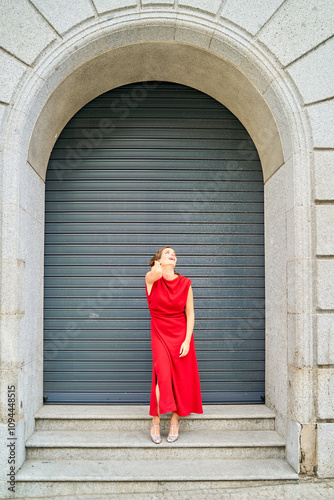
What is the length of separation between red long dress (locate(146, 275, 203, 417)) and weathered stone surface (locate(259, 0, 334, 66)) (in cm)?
277

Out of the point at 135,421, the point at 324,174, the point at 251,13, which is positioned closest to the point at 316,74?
the point at 251,13

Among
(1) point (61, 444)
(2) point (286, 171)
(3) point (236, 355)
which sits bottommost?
(1) point (61, 444)

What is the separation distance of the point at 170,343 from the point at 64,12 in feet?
12.4

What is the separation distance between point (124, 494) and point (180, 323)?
5.88 feet

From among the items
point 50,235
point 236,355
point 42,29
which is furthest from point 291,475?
point 42,29

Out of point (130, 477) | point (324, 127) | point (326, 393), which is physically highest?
point (324, 127)

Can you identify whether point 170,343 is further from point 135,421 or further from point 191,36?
point 191,36

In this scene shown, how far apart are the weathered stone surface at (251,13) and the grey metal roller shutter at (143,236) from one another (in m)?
1.25

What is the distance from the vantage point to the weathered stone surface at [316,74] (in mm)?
4480

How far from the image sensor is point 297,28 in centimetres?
451

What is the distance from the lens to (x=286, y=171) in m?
4.69

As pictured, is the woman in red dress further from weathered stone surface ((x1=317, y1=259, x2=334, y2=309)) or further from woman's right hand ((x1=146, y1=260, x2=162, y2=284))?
weathered stone surface ((x1=317, y1=259, x2=334, y2=309))

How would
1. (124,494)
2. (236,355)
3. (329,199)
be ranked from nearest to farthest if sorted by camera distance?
(124,494), (329,199), (236,355)

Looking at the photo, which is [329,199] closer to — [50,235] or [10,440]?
[50,235]
